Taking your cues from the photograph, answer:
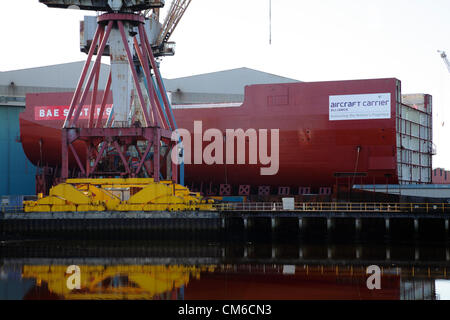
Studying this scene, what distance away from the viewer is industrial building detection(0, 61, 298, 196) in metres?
67.6

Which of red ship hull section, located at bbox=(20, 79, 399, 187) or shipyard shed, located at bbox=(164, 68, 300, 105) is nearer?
red ship hull section, located at bbox=(20, 79, 399, 187)

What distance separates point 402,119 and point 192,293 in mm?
32062

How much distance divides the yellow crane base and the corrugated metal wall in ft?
90.2

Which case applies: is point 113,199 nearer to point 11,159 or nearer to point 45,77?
point 11,159

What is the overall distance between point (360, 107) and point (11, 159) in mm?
36421

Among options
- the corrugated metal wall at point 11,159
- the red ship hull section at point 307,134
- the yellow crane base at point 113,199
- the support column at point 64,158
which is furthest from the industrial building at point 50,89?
the yellow crane base at point 113,199

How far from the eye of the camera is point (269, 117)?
166 ft

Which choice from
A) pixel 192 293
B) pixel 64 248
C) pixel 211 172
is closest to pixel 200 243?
pixel 64 248

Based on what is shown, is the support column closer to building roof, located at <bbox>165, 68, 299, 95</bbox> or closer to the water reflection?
the water reflection

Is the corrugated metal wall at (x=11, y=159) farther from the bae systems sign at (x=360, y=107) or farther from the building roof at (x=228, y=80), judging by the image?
the bae systems sign at (x=360, y=107)

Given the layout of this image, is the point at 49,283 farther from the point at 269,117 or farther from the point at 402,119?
the point at 402,119

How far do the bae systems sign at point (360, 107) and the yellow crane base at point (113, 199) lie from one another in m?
12.9

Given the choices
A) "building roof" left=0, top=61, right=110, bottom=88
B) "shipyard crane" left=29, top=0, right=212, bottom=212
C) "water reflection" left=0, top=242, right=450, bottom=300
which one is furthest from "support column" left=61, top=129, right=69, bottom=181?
"building roof" left=0, top=61, right=110, bottom=88
